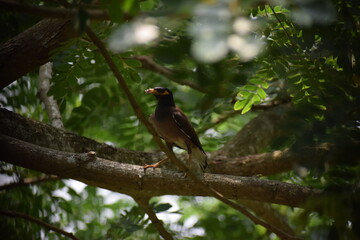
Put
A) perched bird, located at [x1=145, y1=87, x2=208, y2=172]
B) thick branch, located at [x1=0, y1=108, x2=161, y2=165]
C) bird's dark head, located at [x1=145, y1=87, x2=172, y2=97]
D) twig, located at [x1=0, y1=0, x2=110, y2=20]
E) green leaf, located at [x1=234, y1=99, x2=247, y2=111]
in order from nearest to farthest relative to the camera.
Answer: twig, located at [x1=0, y1=0, x2=110, y2=20] → thick branch, located at [x1=0, y1=108, x2=161, y2=165] → green leaf, located at [x1=234, y1=99, x2=247, y2=111] → perched bird, located at [x1=145, y1=87, x2=208, y2=172] → bird's dark head, located at [x1=145, y1=87, x2=172, y2=97]

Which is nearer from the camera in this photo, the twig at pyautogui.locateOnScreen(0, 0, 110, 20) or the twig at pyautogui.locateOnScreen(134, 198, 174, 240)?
the twig at pyautogui.locateOnScreen(0, 0, 110, 20)

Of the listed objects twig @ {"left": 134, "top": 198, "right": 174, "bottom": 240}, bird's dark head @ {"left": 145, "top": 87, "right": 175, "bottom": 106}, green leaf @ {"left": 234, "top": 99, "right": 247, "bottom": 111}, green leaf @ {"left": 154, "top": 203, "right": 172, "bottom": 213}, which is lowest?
green leaf @ {"left": 154, "top": 203, "right": 172, "bottom": 213}

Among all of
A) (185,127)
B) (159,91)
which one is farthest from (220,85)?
(159,91)

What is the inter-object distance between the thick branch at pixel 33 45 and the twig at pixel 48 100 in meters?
1.07

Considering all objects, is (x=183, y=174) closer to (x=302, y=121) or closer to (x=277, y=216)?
(x=302, y=121)

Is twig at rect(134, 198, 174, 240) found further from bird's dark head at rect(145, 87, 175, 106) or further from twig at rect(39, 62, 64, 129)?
bird's dark head at rect(145, 87, 175, 106)

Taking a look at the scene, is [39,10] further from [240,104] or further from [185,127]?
[185,127]

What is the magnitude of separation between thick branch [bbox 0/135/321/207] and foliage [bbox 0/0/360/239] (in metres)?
0.31

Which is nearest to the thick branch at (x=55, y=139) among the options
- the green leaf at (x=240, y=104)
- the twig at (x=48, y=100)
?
the twig at (x=48, y=100)

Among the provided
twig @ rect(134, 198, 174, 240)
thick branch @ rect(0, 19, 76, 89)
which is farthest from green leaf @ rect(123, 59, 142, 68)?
twig @ rect(134, 198, 174, 240)

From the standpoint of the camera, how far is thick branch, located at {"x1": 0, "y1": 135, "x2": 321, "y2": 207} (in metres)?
3.92

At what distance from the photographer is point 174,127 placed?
5.76 meters

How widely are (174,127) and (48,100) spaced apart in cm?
183

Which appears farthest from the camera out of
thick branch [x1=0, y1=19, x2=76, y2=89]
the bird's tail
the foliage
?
the bird's tail
